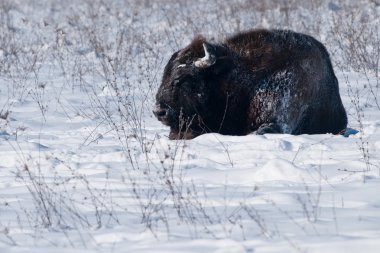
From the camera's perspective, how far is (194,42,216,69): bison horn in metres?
9.18

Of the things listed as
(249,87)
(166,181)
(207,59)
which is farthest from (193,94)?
(166,181)

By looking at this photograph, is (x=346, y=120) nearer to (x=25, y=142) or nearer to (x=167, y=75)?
(x=167, y=75)

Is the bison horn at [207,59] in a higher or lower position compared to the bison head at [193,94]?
higher

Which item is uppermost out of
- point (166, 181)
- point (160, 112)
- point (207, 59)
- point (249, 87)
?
point (207, 59)

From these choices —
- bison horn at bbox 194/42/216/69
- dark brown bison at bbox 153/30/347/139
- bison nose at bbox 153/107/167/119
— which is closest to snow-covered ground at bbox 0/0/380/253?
bison nose at bbox 153/107/167/119

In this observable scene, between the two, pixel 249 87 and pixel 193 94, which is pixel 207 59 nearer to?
pixel 193 94

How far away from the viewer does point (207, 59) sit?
361 inches

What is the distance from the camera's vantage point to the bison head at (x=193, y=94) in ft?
30.2

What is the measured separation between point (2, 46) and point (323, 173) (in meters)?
10.0

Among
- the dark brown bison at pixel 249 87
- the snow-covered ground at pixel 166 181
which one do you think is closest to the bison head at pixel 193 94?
the dark brown bison at pixel 249 87

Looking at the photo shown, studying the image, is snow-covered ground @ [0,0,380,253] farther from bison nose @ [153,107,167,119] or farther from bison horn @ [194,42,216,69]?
bison horn @ [194,42,216,69]

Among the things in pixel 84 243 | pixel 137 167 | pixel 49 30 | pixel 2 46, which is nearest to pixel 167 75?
pixel 137 167

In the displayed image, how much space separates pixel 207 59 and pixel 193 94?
441 millimetres

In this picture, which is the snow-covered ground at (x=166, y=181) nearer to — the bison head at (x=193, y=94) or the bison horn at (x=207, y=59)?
the bison head at (x=193, y=94)
